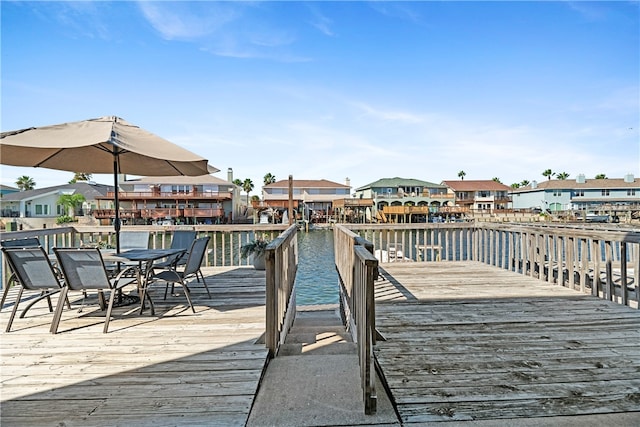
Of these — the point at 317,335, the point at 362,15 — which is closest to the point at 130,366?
the point at 317,335

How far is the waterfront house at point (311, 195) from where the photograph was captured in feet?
134

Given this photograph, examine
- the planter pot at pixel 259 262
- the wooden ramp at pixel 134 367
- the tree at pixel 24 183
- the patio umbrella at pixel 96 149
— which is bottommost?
the wooden ramp at pixel 134 367

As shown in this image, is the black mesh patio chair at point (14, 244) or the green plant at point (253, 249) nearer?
the black mesh patio chair at point (14, 244)

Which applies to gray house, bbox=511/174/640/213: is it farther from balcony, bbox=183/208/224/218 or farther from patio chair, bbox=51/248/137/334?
patio chair, bbox=51/248/137/334

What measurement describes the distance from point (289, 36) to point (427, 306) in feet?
31.5

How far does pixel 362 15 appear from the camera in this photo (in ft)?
32.8

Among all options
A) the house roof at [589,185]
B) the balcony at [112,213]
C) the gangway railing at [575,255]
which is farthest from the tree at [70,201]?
the house roof at [589,185]

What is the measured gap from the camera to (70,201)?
1389 inches

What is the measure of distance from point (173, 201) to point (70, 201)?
1035 centimetres

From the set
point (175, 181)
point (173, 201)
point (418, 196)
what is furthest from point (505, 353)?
point (418, 196)

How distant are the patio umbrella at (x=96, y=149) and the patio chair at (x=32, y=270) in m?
0.82

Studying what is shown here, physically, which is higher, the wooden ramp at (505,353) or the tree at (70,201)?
the tree at (70,201)

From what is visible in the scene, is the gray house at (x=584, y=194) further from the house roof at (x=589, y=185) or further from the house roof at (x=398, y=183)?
Result: the house roof at (x=398, y=183)

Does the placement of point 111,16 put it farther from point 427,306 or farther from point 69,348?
point 427,306
